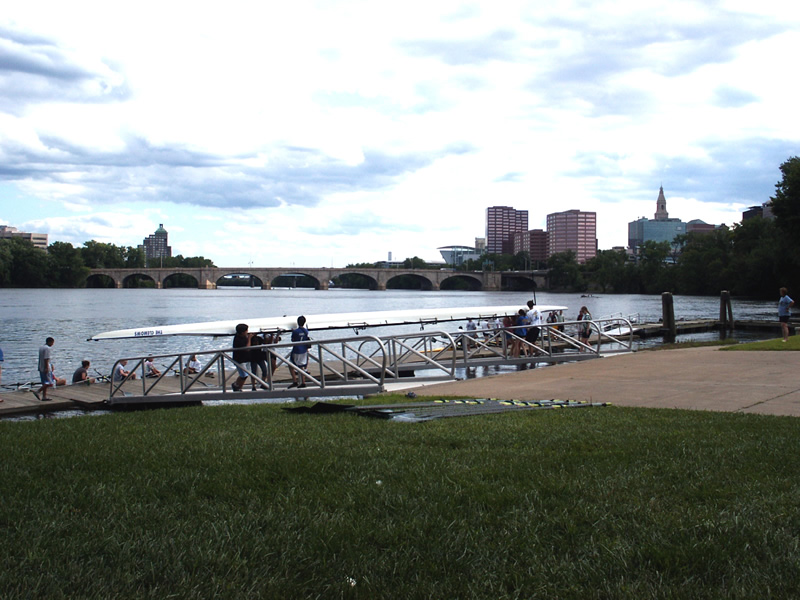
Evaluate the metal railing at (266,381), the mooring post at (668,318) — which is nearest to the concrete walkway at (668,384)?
the metal railing at (266,381)

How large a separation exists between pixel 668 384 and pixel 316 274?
157194 millimetres

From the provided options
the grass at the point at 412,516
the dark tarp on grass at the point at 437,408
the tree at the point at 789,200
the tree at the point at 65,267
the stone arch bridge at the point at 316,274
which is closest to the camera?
the grass at the point at 412,516

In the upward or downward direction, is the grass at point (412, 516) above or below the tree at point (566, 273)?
below

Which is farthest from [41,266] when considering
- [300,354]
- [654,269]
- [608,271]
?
[300,354]

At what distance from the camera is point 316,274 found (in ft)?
555

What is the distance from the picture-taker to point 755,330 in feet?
164

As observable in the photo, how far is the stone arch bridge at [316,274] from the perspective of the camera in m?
163

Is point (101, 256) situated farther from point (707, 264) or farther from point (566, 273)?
point (707, 264)

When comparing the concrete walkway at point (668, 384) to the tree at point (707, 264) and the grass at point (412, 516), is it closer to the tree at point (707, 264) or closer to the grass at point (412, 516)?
the grass at point (412, 516)

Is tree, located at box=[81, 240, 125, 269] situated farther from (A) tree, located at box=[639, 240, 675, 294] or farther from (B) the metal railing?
(B) the metal railing

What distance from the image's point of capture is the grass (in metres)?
4.14

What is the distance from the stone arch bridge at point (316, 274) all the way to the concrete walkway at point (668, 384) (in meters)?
140

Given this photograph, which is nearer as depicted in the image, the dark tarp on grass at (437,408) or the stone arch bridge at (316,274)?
the dark tarp on grass at (437,408)

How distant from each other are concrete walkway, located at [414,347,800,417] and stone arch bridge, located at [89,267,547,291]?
140256 millimetres
